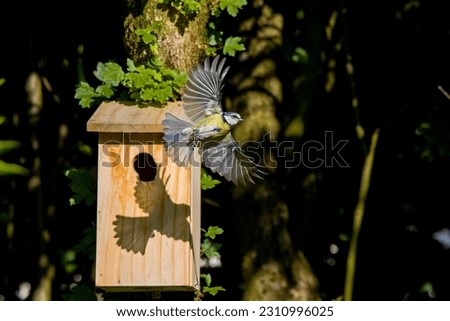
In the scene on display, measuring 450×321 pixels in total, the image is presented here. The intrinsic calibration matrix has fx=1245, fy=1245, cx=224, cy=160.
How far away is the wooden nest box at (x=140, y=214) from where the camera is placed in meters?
4.93

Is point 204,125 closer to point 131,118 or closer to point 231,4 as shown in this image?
point 131,118

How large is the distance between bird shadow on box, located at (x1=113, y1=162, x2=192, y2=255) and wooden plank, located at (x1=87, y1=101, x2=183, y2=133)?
21 centimetres

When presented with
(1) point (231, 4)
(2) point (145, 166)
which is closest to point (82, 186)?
(2) point (145, 166)

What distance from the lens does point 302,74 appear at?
6938 millimetres

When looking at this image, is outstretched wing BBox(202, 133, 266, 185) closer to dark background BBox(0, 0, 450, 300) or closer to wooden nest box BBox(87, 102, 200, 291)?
wooden nest box BBox(87, 102, 200, 291)

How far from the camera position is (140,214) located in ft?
16.3

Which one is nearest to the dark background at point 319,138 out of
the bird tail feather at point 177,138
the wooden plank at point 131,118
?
the wooden plank at point 131,118

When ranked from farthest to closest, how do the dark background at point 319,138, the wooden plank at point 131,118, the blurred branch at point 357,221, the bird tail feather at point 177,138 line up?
1. the dark background at point 319,138
2. the blurred branch at point 357,221
3. the wooden plank at point 131,118
4. the bird tail feather at point 177,138

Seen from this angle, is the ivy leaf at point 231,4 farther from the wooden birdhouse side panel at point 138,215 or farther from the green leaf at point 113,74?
the wooden birdhouse side panel at point 138,215

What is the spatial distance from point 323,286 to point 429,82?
4.47ft

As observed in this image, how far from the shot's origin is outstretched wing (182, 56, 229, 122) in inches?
192

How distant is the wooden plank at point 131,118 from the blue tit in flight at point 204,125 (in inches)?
3.0

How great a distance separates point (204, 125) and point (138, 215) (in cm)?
46

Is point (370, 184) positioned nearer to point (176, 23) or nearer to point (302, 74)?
point (302, 74)
